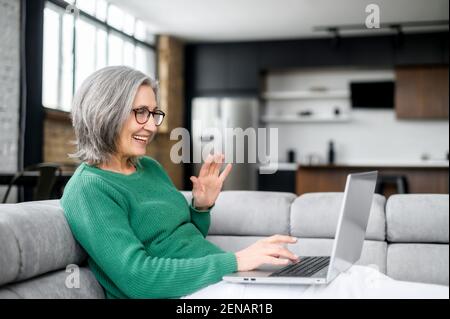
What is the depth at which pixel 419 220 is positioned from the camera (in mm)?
1878

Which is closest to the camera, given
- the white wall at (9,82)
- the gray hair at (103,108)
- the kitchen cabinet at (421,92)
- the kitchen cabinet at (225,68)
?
the gray hair at (103,108)

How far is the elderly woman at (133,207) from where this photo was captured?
1172mm

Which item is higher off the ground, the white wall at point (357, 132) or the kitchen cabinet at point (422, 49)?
the kitchen cabinet at point (422, 49)

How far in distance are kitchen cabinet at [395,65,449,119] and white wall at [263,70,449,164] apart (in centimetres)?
23

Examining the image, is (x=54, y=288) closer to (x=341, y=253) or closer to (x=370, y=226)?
(x=341, y=253)

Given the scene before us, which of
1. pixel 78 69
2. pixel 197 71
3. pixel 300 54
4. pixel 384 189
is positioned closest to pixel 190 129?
pixel 197 71

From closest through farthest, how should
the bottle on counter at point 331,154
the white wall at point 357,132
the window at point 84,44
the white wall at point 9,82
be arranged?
the white wall at point 9,82 → the window at point 84,44 → the white wall at point 357,132 → the bottle on counter at point 331,154

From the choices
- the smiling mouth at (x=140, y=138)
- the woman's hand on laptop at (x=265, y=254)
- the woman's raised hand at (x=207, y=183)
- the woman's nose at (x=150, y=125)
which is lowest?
the woman's hand on laptop at (x=265, y=254)

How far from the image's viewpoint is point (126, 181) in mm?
1377

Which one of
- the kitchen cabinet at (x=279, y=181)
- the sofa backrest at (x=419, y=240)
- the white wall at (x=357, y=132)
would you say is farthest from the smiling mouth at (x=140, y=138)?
the white wall at (x=357, y=132)

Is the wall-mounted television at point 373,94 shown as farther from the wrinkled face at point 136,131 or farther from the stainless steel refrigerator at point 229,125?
the wrinkled face at point 136,131

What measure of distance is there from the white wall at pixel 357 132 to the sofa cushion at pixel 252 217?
5.90 metres

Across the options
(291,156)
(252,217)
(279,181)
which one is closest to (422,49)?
(291,156)

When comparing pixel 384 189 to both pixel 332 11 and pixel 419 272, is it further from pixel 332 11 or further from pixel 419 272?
pixel 419 272
